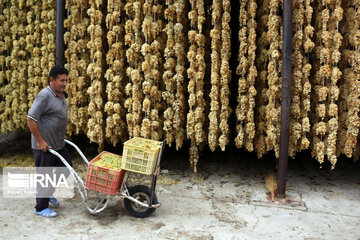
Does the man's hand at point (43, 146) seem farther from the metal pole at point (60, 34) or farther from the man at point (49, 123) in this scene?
the metal pole at point (60, 34)

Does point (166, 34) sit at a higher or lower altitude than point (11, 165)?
higher

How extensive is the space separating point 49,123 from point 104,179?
1001 mm

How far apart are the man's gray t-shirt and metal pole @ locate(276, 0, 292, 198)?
3142mm

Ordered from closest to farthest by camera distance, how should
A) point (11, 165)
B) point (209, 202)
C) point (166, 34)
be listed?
point (209, 202) < point (166, 34) < point (11, 165)

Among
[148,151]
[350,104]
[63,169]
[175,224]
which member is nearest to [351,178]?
[350,104]

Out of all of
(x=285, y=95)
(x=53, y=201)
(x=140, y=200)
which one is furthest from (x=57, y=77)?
(x=285, y=95)

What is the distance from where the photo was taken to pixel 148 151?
4.11 m

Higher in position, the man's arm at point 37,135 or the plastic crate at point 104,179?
the man's arm at point 37,135

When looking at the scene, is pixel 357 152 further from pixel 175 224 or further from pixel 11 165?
pixel 11 165

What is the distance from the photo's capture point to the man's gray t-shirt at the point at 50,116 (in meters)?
4.19

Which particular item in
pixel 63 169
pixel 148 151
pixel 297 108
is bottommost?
pixel 63 169

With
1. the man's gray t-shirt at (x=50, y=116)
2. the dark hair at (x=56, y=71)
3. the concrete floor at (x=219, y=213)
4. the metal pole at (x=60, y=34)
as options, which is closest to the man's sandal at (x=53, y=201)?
the concrete floor at (x=219, y=213)

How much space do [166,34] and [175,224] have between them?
127 inches

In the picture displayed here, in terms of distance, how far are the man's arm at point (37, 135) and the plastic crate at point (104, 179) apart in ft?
2.00
